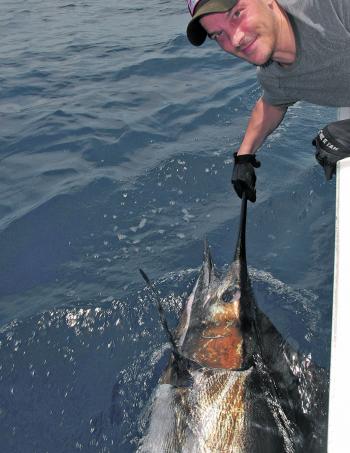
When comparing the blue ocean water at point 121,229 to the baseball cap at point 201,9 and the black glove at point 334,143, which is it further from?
the baseball cap at point 201,9

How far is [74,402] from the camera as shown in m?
3.12

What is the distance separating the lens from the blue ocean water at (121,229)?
319 cm

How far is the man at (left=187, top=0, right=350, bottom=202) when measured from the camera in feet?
8.53

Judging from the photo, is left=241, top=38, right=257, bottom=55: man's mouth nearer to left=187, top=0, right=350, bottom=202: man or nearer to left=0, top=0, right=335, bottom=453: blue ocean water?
left=187, top=0, right=350, bottom=202: man

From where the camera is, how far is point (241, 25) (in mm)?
2602

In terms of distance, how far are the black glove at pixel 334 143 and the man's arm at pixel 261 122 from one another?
1.87 ft

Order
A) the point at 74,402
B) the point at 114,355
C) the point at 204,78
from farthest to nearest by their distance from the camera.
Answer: the point at 204,78, the point at 114,355, the point at 74,402

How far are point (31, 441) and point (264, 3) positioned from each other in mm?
2761

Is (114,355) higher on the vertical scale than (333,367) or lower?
lower

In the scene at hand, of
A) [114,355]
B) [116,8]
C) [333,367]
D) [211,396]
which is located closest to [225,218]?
[114,355]

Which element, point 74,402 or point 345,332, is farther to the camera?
point 74,402

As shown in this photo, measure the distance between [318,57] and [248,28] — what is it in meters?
0.47

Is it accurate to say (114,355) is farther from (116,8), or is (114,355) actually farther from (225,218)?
(116,8)

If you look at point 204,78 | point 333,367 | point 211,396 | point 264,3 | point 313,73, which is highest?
point 264,3
